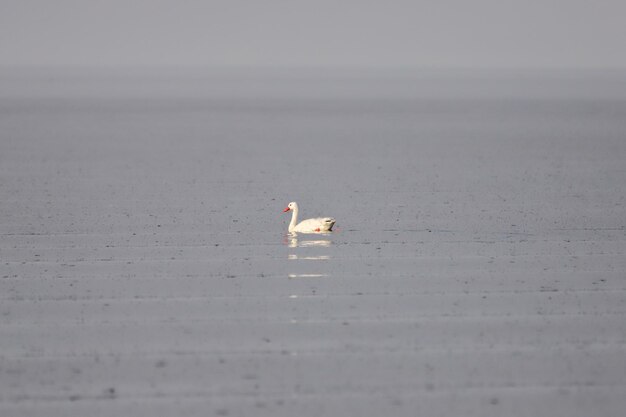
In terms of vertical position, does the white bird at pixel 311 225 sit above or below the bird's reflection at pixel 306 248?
above

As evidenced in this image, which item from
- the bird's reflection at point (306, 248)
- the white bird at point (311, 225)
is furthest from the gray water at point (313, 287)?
the white bird at point (311, 225)

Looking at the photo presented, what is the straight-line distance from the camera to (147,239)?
19.0 m

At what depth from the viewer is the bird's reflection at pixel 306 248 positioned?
16.3 meters

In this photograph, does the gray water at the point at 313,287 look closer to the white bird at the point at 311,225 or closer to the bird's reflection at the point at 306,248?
the bird's reflection at the point at 306,248

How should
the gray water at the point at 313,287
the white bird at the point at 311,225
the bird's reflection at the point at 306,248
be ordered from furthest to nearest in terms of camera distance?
1. the white bird at the point at 311,225
2. the bird's reflection at the point at 306,248
3. the gray water at the point at 313,287

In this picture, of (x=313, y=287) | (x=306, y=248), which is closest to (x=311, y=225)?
(x=306, y=248)

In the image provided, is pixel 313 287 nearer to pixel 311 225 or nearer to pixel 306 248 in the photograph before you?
pixel 306 248

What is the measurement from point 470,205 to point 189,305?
9770 mm

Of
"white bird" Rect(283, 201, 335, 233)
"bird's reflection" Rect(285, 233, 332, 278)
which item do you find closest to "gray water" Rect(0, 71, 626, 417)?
"bird's reflection" Rect(285, 233, 332, 278)

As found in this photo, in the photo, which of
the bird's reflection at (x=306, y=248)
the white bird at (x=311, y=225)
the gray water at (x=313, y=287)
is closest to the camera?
the gray water at (x=313, y=287)

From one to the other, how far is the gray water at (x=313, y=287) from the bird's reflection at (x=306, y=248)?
8cm

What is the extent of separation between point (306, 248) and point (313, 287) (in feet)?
9.98

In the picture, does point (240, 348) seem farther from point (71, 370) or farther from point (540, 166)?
point (540, 166)

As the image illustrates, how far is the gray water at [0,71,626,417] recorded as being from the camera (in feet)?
36.8
